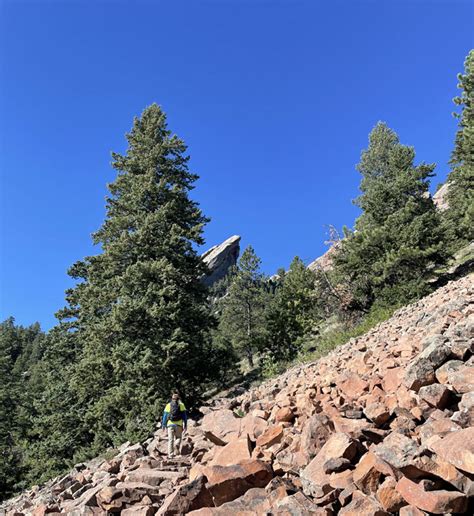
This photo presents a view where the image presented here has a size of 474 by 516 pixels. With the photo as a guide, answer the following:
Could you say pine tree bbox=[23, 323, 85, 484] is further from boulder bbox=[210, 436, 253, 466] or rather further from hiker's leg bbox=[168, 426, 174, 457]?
boulder bbox=[210, 436, 253, 466]

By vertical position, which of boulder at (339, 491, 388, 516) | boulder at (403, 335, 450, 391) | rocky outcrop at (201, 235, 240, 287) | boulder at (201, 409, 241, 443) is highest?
rocky outcrop at (201, 235, 240, 287)

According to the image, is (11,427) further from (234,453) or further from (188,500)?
(188,500)

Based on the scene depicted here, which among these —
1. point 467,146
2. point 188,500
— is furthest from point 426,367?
point 467,146

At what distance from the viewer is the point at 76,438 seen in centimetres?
2236

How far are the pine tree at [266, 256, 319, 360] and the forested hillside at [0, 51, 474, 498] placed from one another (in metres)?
3.73

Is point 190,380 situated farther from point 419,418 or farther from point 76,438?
point 419,418

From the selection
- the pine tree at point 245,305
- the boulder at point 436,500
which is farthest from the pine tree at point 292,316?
Result: the boulder at point 436,500

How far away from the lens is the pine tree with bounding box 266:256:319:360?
114 feet

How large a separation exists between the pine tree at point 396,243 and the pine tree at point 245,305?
14688 millimetres

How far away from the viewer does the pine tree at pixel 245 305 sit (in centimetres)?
4041

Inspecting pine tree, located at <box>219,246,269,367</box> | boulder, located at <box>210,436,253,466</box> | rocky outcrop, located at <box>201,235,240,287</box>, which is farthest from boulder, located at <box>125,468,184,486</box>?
rocky outcrop, located at <box>201,235,240,287</box>

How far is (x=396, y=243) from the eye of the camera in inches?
887

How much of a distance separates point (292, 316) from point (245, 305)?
6229mm

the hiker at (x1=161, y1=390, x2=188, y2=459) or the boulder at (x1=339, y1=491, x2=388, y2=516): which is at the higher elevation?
the hiker at (x1=161, y1=390, x2=188, y2=459)
